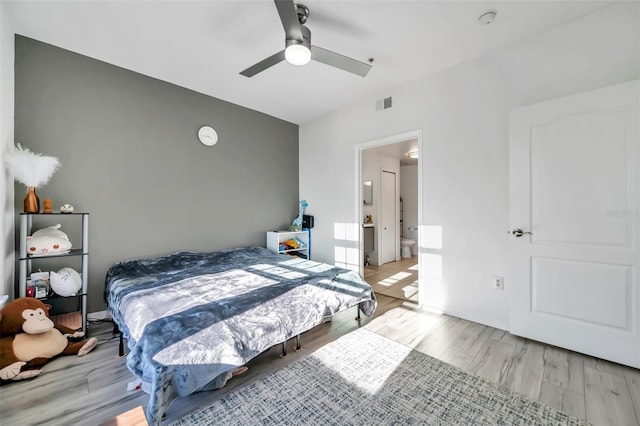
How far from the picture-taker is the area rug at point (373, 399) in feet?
4.90

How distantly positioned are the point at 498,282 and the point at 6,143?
4.66 m

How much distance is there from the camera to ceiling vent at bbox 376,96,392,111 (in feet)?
11.5

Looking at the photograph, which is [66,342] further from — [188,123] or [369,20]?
[369,20]

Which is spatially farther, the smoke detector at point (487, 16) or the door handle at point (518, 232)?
the door handle at point (518, 232)

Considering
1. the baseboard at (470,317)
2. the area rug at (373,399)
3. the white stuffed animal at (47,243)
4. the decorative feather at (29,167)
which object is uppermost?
the decorative feather at (29,167)

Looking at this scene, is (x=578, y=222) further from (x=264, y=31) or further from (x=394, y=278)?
(x=264, y=31)

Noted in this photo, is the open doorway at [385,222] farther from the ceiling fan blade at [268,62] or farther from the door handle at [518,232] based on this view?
the ceiling fan blade at [268,62]

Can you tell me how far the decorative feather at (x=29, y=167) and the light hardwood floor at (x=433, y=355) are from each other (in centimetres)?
151

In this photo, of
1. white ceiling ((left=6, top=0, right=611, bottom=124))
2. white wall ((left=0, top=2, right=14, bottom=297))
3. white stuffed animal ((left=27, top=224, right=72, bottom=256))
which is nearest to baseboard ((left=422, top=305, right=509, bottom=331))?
white ceiling ((left=6, top=0, right=611, bottom=124))

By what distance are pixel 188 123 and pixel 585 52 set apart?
4212 millimetres

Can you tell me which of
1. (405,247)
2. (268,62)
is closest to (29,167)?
(268,62)

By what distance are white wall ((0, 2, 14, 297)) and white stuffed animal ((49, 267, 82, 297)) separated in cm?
28

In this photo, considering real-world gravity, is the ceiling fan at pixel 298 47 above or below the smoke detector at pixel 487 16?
below

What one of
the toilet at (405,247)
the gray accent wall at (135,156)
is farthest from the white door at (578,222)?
the toilet at (405,247)
